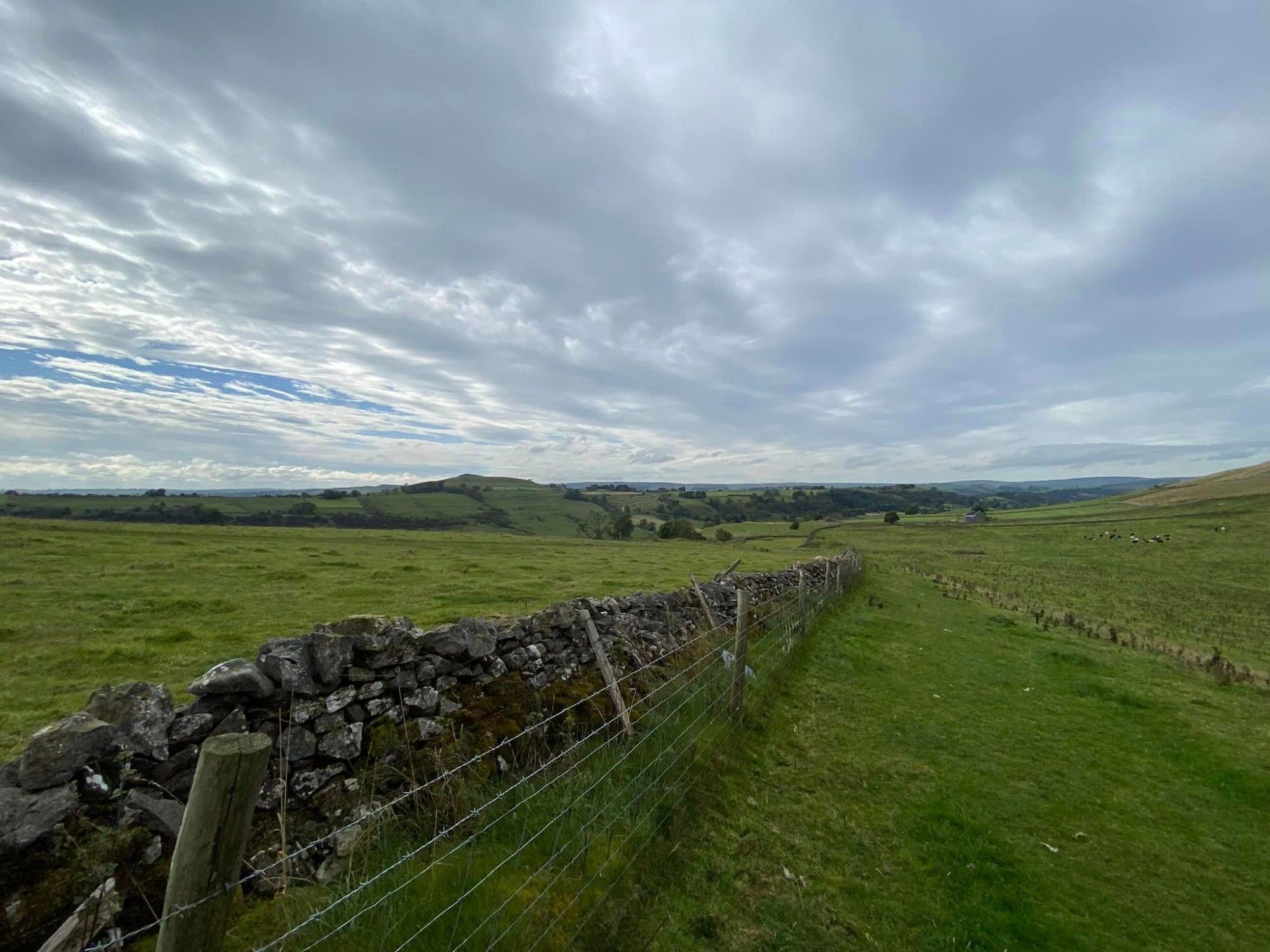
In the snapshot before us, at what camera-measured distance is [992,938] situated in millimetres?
4625

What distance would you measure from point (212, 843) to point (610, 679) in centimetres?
496

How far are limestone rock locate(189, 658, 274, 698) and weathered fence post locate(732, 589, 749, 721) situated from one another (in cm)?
558

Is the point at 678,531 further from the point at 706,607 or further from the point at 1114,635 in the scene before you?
the point at 706,607

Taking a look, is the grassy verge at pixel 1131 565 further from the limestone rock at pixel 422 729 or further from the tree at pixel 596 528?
the tree at pixel 596 528

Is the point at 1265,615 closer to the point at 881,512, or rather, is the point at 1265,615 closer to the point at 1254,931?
the point at 1254,931

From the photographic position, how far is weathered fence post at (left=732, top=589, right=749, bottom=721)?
7.92 metres

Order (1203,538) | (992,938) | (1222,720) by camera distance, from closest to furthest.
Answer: (992,938) → (1222,720) → (1203,538)

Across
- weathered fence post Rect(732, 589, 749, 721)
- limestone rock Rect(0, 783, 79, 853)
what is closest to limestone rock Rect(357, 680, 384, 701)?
limestone rock Rect(0, 783, 79, 853)

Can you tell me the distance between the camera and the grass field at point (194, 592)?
309 inches

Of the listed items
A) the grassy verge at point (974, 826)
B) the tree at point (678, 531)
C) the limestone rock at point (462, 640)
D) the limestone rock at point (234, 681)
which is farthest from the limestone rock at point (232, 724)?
the tree at point (678, 531)

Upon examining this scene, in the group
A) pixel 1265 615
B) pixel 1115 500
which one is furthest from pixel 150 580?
pixel 1115 500

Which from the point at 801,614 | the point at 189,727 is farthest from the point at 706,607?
the point at 189,727

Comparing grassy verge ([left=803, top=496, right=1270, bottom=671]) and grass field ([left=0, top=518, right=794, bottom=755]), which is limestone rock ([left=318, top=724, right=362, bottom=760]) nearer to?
grass field ([left=0, top=518, right=794, bottom=755])

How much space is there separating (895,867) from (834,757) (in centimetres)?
228
